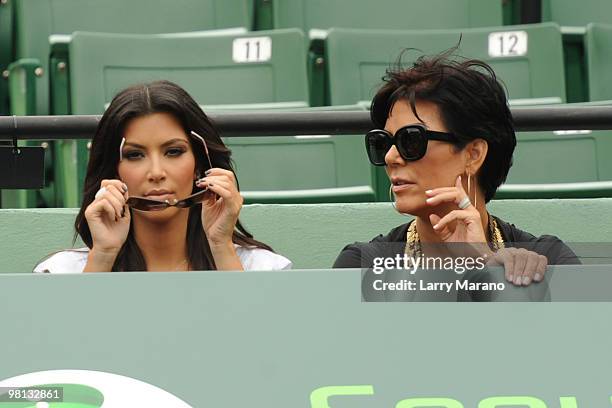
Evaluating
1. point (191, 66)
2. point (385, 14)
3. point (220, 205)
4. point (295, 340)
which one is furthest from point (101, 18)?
point (295, 340)

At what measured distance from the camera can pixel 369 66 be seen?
4.89 m

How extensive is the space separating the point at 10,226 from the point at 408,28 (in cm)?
218

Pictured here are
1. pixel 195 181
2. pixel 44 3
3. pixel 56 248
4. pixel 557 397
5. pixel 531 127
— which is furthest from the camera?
pixel 44 3

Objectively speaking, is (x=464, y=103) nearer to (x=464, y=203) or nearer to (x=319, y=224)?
(x=464, y=203)

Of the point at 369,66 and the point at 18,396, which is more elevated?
the point at 369,66

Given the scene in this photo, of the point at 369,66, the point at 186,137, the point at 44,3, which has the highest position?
the point at 44,3

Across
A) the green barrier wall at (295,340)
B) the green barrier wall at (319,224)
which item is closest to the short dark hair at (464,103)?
the green barrier wall at (295,340)

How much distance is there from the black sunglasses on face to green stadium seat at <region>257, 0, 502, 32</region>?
2698mm

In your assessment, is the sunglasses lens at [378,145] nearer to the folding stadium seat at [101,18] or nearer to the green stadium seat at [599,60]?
the green stadium seat at [599,60]

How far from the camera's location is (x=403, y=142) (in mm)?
2773

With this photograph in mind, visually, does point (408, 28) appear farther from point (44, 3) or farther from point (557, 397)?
point (557, 397)

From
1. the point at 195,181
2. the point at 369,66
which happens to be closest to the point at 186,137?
the point at 195,181

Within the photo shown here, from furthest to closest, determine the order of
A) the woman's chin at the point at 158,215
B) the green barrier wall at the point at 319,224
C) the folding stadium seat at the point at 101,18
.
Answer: the folding stadium seat at the point at 101,18 → the green barrier wall at the point at 319,224 → the woman's chin at the point at 158,215

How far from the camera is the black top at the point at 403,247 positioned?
2.47 metres
